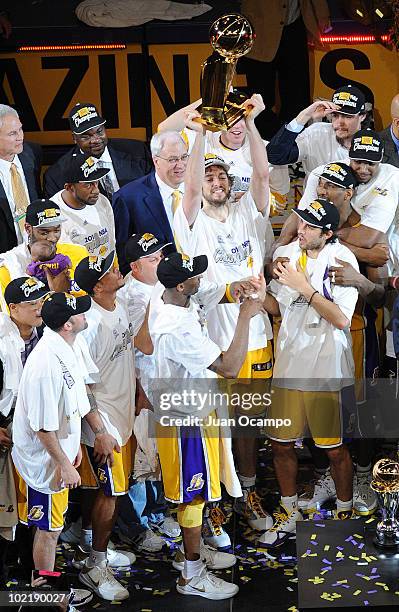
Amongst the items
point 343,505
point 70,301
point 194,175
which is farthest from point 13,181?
point 343,505

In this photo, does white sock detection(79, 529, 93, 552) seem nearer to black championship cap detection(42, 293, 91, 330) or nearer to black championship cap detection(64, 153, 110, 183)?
black championship cap detection(42, 293, 91, 330)

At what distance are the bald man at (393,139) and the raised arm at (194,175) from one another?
0.94 meters

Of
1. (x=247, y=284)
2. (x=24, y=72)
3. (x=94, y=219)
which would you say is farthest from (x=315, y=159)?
(x=24, y=72)

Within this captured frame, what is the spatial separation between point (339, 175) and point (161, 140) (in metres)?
0.86

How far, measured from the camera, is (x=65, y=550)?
568cm

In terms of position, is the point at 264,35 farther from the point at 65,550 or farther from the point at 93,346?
the point at 65,550

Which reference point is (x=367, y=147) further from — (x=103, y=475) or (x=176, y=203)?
(x=103, y=475)

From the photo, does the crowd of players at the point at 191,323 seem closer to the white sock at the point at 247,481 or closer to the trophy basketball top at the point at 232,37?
the white sock at the point at 247,481

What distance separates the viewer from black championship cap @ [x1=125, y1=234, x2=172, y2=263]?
5.46m

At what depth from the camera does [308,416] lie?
5.72 metres

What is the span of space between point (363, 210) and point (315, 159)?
1.23 feet

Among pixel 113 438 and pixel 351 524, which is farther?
pixel 113 438

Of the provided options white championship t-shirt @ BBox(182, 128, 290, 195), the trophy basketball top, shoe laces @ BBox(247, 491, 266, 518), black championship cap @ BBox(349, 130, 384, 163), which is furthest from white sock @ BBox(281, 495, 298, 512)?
the trophy basketball top

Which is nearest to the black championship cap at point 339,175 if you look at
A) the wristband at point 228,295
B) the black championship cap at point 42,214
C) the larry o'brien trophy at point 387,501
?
the wristband at point 228,295
